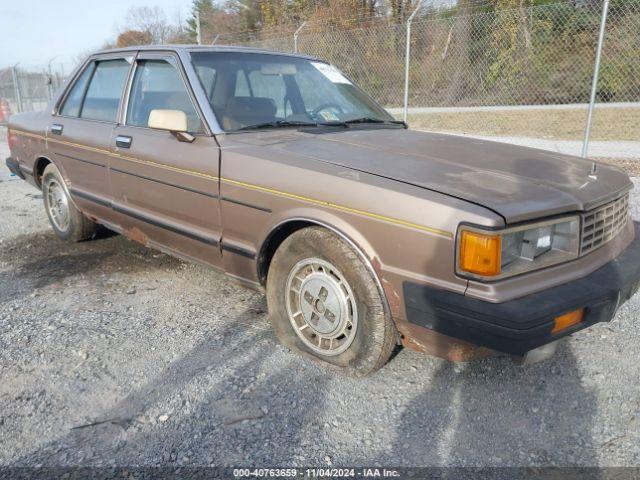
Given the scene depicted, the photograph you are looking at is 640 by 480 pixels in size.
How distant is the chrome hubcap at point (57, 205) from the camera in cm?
469

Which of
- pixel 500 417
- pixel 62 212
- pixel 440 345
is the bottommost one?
pixel 500 417

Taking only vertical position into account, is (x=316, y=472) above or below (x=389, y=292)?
below

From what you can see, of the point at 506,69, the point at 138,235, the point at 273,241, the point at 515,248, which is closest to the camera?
the point at 515,248

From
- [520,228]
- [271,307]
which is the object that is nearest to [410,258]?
[520,228]

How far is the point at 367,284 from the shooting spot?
239cm

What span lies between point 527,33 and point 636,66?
2.40 metres

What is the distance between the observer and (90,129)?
4043mm

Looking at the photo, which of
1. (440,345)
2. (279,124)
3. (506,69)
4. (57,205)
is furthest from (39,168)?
(506,69)

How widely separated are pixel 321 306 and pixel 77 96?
10.4ft

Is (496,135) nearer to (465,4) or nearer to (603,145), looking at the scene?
(603,145)

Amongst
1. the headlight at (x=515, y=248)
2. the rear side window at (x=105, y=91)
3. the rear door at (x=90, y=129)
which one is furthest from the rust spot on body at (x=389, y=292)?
the rear side window at (x=105, y=91)

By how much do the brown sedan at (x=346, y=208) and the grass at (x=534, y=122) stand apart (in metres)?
9.56

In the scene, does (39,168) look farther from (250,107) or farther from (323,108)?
(323,108)

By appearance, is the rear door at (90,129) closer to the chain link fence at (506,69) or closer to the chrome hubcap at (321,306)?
the chrome hubcap at (321,306)
